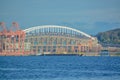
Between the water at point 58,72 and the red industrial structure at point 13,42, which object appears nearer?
the water at point 58,72

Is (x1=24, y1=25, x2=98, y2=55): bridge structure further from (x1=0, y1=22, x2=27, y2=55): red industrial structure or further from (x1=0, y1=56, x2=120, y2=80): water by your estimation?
(x1=0, y1=56, x2=120, y2=80): water

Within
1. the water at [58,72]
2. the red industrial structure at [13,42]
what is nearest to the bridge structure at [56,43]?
the red industrial structure at [13,42]

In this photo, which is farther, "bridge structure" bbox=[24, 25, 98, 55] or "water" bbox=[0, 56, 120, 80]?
"bridge structure" bbox=[24, 25, 98, 55]

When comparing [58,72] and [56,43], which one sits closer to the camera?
[58,72]

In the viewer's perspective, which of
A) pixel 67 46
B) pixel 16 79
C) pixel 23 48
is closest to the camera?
pixel 16 79

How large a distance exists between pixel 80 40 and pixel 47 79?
127073mm

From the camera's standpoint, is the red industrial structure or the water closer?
the water

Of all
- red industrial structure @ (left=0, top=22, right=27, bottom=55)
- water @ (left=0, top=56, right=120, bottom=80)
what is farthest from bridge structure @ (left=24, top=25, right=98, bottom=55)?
water @ (left=0, top=56, right=120, bottom=80)

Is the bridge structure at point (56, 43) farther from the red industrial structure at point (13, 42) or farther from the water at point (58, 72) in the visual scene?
the water at point (58, 72)

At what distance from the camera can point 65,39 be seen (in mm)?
179875

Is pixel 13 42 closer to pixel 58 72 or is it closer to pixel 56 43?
pixel 56 43

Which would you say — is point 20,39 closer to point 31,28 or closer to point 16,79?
point 31,28

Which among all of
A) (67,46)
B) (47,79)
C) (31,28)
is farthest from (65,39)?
(47,79)

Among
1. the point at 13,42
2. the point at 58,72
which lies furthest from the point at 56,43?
the point at 58,72
